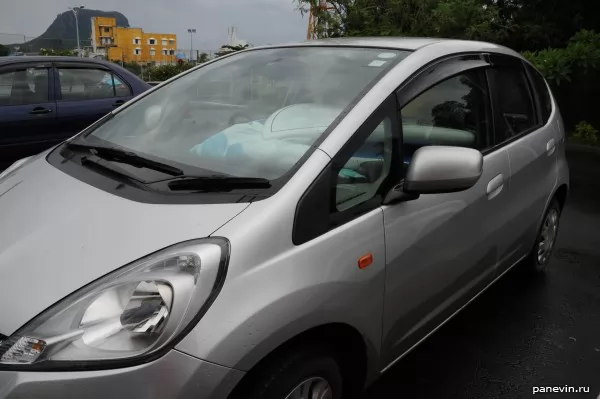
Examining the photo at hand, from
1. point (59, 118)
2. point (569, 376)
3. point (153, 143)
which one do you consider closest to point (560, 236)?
point (569, 376)

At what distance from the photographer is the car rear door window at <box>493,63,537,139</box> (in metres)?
2.89

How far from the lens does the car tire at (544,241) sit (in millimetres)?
3516

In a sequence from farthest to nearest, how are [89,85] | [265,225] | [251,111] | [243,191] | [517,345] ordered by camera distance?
[89,85] → [517,345] → [251,111] → [243,191] → [265,225]

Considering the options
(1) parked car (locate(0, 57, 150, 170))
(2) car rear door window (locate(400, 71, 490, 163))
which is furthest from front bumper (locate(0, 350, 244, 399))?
(1) parked car (locate(0, 57, 150, 170))

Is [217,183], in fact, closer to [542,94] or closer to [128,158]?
[128,158]

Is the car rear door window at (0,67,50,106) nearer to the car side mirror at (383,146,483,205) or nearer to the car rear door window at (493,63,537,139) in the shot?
the car rear door window at (493,63,537,139)

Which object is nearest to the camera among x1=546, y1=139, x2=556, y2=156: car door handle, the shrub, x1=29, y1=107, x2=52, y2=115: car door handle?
x1=546, y1=139, x2=556, y2=156: car door handle

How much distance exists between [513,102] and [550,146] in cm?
51

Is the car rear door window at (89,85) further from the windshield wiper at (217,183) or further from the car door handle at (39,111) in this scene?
the windshield wiper at (217,183)

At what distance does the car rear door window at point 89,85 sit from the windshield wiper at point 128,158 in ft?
14.0

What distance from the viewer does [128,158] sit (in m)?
2.13

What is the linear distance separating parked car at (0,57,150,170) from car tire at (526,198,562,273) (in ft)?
16.4

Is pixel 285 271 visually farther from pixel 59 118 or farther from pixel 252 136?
pixel 59 118

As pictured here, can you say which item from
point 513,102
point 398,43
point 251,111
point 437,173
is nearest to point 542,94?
point 513,102
